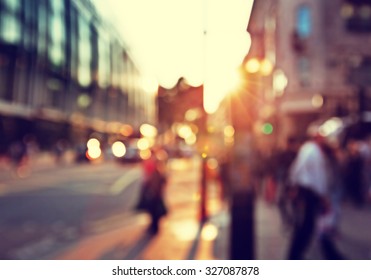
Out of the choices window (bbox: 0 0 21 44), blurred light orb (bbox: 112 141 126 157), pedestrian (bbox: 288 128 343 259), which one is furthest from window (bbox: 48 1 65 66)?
pedestrian (bbox: 288 128 343 259)

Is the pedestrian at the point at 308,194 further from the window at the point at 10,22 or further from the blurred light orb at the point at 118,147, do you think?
the window at the point at 10,22

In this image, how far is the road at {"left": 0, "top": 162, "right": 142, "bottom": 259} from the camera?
7.70 metres

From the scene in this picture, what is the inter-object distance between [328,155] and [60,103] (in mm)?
30308

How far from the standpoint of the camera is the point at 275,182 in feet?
40.1

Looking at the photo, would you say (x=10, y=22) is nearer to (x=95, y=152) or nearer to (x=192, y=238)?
(x=95, y=152)

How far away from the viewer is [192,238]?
7824 millimetres

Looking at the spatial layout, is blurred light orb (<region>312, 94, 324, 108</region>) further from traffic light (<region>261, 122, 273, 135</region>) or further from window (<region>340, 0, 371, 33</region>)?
traffic light (<region>261, 122, 273, 135</region>)

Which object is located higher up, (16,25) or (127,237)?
(16,25)

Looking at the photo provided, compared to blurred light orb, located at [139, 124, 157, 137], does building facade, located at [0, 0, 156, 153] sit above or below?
above

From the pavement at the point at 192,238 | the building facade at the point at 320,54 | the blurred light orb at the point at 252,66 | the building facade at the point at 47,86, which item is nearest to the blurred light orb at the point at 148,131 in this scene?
the building facade at the point at 47,86

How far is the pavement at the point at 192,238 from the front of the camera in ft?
21.5

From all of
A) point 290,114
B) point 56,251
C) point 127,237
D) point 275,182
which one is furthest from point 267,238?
point 290,114

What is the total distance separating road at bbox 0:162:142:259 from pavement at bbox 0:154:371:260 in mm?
259
